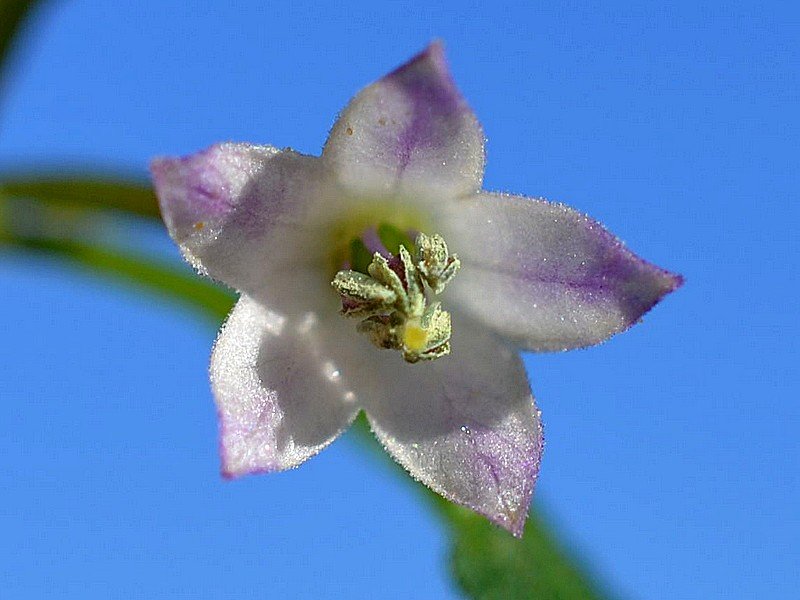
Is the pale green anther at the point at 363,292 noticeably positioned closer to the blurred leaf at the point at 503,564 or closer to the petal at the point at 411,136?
the petal at the point at 411,136

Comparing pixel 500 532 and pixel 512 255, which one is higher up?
pixel 512 255

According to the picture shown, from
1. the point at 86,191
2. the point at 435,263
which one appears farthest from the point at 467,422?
the point at 86,191

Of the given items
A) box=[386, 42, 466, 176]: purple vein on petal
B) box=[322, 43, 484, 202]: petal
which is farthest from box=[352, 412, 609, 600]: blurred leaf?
box=[386, 42, 466, 176]: purple vein on petal

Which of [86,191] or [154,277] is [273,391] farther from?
[154,277]

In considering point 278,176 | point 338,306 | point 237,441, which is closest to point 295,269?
point 338,306

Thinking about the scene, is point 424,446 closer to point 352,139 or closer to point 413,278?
point 413,278

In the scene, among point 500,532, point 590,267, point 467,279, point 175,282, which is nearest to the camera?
point 590,267

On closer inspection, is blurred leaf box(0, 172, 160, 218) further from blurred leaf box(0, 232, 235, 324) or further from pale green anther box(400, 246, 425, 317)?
pale green anther box(400, 246, 425, 317)
